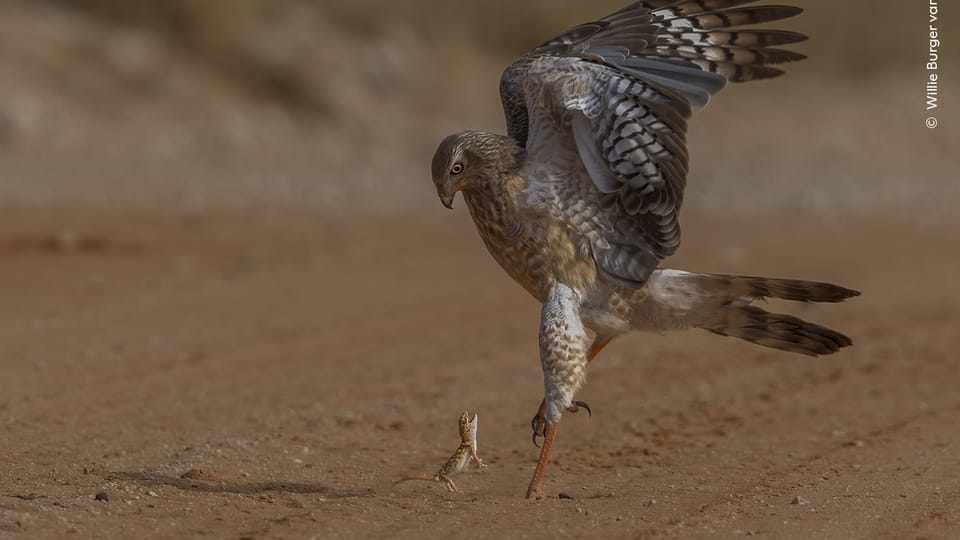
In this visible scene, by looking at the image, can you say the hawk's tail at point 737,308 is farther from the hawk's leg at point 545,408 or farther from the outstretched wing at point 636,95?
→ the hawk's leg at point 545,408

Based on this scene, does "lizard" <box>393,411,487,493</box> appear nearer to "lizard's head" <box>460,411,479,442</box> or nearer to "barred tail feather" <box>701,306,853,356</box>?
"lizard's head" <box>460,411,479,442</box>

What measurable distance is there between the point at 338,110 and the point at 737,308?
16.1 metres

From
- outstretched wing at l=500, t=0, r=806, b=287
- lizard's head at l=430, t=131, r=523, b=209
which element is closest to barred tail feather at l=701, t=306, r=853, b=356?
outstretched wing at l=500, t=0, r=806, b=287

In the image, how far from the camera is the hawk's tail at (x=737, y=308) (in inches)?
253

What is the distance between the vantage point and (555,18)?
2508 centimetres

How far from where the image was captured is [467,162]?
6.31m

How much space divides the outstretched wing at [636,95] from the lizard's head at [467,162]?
19cm

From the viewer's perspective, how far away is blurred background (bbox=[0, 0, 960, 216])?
760 inches

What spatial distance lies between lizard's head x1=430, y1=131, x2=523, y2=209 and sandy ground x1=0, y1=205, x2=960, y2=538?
1.41m

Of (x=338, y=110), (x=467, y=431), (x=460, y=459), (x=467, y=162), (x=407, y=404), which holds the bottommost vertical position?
(x=407, y=404)

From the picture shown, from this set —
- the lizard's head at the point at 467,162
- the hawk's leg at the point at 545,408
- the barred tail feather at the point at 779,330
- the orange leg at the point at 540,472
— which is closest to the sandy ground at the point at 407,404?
the orange leg at the point at 540,472

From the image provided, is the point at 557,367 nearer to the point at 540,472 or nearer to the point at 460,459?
the point at 540,472

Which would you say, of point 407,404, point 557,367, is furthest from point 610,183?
point 407,404

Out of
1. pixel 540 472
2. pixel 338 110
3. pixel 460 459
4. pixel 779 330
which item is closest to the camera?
pixel 540 472
